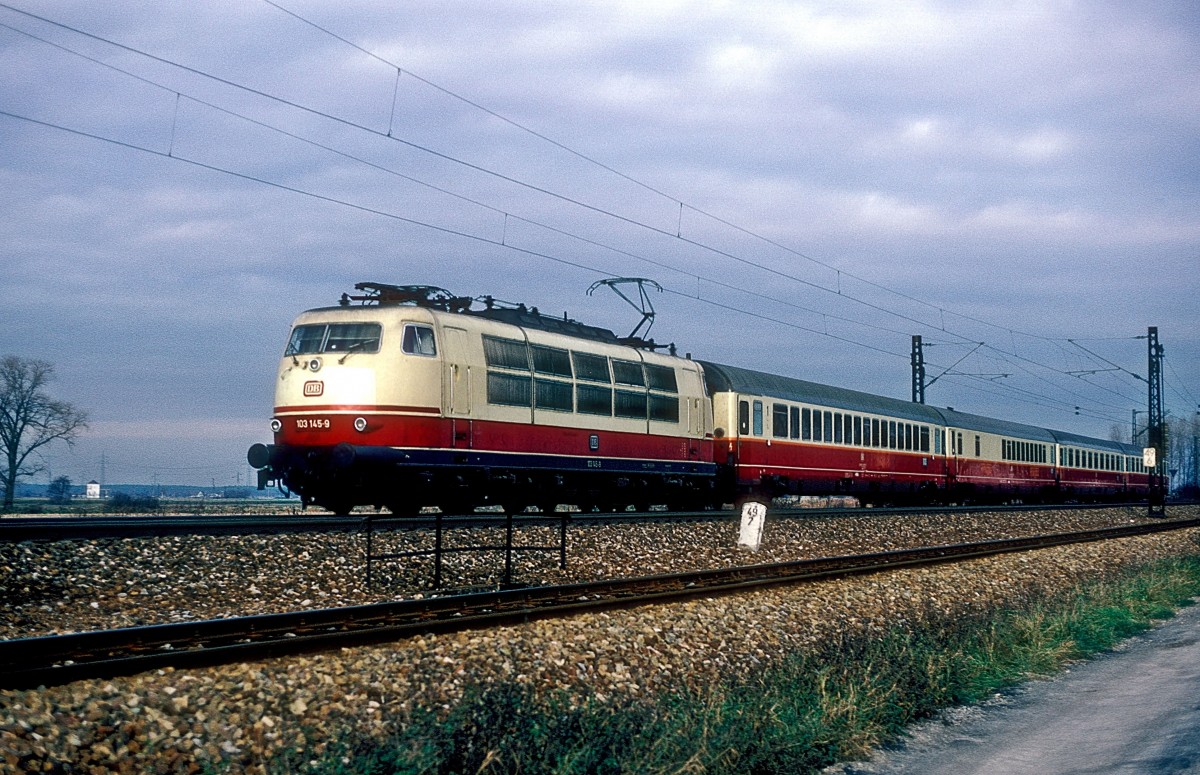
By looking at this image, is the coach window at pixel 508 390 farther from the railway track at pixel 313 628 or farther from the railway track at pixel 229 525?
the railway track at pixel 313 628

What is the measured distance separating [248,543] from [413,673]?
636 centimetres

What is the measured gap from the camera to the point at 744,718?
25.9 ft

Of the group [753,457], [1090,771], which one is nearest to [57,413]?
[753,457]

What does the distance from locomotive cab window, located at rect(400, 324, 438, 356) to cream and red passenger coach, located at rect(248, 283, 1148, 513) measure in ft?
0.08

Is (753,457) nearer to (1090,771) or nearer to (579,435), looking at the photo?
(579,435)

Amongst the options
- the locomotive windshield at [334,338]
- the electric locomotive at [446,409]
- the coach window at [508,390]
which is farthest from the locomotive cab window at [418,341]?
the coach window at [508,390]

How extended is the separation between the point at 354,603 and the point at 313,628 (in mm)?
2209

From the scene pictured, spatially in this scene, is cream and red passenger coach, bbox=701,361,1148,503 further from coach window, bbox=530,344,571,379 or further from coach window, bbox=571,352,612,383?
coach window, bbox=530,344,571,379

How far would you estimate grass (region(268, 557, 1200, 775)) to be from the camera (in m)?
6.59

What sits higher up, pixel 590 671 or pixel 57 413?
pixel 57 413

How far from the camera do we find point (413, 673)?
27.2ft

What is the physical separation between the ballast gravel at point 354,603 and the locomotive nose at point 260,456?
11.7 ft

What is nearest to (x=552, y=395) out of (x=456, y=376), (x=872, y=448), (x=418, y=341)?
(x=456, y=376)

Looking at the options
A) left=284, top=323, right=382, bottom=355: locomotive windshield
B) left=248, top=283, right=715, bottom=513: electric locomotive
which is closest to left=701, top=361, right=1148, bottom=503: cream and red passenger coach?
left=248, top=283, right=715, bottom=513: electric locomotive
